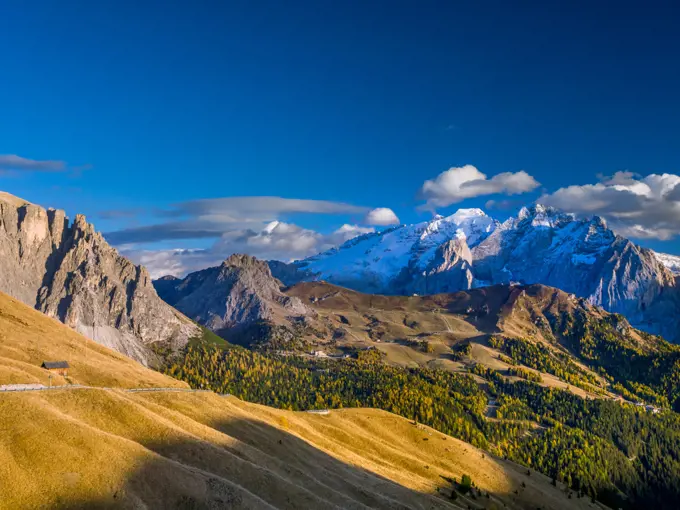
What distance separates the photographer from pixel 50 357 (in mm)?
161250

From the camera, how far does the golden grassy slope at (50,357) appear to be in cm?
13412

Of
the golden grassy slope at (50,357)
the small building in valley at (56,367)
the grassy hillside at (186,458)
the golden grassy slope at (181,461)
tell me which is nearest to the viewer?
the golden grassy slope at (181,461)

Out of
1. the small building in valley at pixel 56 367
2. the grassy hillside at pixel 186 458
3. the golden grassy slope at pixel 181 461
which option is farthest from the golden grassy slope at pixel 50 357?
the golden grassy slope at pixel 181 461

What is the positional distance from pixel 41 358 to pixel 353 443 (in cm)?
9785

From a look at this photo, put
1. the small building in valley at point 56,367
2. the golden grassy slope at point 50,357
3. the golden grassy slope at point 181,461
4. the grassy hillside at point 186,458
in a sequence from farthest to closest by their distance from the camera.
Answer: the small building in valley at point 56,367 → the golden grassy slope at point 50,357 → the grassy hillside at point 186,458 → the golden grassy slope at point 181,461

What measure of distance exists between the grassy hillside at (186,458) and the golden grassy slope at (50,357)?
0.71 meters

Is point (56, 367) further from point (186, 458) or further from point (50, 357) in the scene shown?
point (186, 458)

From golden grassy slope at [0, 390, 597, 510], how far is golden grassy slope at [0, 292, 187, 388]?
4011 centimetres

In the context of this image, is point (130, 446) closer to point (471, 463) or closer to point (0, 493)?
point (0, 493)

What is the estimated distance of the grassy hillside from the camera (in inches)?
2571

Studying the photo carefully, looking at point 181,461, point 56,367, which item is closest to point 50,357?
point 56,367

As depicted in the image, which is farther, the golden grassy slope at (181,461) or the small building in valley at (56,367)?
the small building in valley at (56,367)

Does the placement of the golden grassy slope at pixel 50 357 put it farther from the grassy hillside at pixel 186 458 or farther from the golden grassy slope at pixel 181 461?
the golden grassy slope at pixel 181 461

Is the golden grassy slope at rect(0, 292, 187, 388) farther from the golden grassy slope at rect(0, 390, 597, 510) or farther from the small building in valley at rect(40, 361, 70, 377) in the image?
the golden grassy slope at rect(0, 390, 597, 510)
